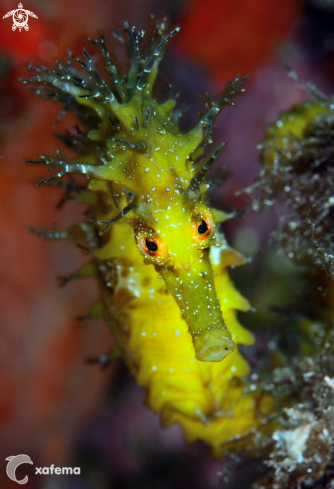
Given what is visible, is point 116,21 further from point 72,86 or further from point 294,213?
point 294,213

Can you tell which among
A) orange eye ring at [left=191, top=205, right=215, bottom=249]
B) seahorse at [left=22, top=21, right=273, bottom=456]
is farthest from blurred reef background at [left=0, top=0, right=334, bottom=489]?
orange eye ring at [left=191, top=205, right=215, bottom=249]

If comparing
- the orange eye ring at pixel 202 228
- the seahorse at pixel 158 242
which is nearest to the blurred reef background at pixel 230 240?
the seahorse at pixel 158 242

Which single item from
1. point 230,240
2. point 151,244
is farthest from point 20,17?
point 230,240

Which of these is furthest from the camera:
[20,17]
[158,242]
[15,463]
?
[15,463]

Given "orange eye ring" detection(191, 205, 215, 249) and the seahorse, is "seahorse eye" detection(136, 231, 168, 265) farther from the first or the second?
"orange eye ring" detection(191, 205, 215, 249)

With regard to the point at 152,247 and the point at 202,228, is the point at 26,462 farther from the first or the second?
the point at 202,228
